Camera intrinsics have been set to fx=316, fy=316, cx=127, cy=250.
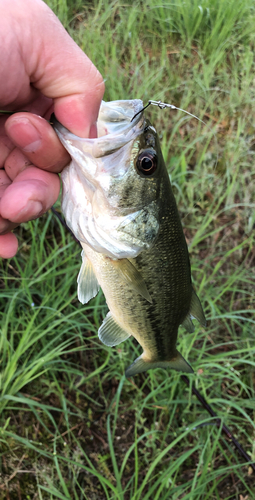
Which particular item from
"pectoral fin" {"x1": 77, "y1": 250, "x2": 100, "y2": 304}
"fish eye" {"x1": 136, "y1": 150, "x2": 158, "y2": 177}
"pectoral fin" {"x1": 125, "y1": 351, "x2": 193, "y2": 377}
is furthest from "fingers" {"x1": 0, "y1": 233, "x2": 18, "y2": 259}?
"pectoral fin" {"x1": 125, "y1": 351, "x2": 193, "y2": 377}

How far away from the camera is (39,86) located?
52.7 inches

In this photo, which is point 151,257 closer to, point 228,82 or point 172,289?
point 172,289

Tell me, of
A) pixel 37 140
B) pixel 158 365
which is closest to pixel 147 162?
pixel 37 140

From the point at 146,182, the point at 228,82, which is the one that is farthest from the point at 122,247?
the point at 228,82

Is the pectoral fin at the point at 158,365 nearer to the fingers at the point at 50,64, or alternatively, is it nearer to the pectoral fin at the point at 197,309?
the pectoral fin at the point at 197,309

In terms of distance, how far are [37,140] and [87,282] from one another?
708 millimetres

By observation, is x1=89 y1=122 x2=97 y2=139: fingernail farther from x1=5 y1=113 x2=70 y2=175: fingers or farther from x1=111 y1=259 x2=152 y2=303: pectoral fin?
x1=111 y1=259 x2=152 y2=303: pectoral fin

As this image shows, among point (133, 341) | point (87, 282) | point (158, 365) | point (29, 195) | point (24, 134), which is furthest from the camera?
point (133, 341)

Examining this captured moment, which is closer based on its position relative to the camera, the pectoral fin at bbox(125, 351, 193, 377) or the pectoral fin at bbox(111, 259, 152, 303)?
the pectoral fin at bbox(111, 259, 152, 303)

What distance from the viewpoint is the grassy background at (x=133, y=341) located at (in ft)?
6.76

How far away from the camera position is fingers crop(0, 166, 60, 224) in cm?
134

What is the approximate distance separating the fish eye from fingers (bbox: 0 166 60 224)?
450 mm

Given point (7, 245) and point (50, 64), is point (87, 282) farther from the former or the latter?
point (50, 64)

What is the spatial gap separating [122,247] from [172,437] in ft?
5.70
